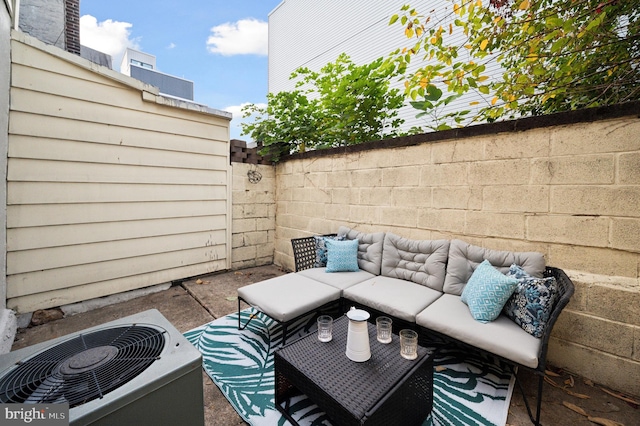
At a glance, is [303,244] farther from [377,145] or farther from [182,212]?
[182,212]

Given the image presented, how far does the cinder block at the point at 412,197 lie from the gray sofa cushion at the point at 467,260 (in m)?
0.53

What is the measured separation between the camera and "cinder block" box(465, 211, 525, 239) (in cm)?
220

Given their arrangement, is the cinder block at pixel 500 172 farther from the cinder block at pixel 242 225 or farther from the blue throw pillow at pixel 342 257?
the cinder block at pixel 242 225

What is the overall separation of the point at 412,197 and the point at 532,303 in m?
1.45

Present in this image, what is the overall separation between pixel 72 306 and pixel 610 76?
5769mm

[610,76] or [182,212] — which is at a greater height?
[610,76]

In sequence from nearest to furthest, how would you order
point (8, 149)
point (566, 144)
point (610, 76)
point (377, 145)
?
point (566, 144) → point (610, 76) → point (8, 149) → point (377, 145)

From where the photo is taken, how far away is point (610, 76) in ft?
7.39

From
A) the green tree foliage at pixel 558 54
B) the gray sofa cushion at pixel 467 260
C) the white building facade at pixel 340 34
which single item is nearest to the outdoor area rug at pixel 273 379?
the gray sofa cushion at pixel 467 260

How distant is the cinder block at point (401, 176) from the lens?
112 inches

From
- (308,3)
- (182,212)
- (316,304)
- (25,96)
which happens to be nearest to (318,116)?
(182,212)

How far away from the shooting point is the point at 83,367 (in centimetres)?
97

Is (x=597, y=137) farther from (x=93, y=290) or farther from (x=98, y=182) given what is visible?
(x=93, y=290)

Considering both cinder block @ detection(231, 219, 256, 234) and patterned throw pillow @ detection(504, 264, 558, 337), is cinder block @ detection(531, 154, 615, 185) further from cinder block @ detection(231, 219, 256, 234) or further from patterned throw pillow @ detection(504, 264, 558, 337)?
cinder block @ detection(231, 219, 256, 234)
